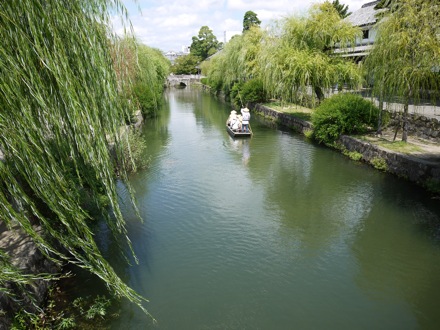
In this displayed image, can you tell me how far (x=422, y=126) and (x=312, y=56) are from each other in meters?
6.61

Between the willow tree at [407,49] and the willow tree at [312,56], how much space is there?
506cm

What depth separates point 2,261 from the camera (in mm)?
3527

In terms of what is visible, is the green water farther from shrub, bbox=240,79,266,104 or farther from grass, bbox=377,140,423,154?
shrub, bbox=240,79,266,104

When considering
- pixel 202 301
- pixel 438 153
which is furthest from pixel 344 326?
pixel 438 153

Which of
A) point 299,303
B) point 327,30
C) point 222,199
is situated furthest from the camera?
point 327,30

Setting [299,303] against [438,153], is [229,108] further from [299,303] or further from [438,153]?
[299,303]

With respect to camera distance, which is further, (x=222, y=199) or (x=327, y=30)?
(x=327, y=30)

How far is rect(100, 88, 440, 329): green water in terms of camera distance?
5621 mm

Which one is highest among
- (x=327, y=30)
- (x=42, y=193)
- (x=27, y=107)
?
(x=327, y=30)

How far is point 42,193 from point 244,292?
388 centimetres

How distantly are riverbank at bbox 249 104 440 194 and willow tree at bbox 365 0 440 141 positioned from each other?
1.30 metres

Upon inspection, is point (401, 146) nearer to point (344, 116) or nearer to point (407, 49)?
point (344, 116)

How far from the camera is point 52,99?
3.69 metres

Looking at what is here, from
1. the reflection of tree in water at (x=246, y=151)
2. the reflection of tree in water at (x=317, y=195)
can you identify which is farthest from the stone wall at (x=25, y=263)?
the reflection of tree in water at (x=246, y=151)
